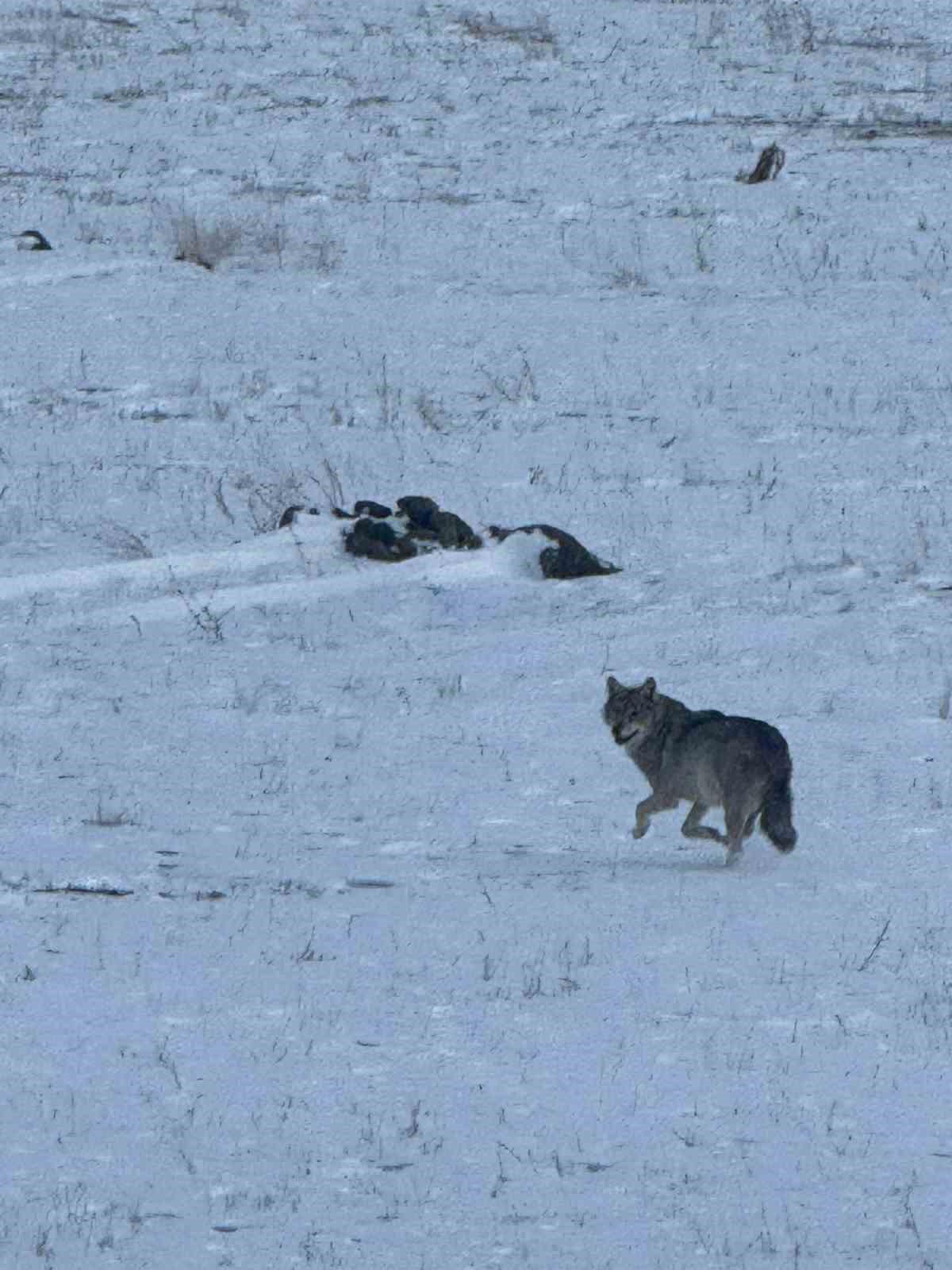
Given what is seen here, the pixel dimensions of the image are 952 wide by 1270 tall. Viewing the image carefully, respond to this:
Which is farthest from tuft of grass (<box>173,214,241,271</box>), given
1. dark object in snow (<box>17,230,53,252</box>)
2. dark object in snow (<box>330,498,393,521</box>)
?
dark object in snow (<box>330,498,393,521</box>)

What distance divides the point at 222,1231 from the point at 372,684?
18.8ft

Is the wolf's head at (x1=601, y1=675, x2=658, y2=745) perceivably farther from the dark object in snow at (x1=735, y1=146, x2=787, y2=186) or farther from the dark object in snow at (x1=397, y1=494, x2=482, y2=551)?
the dark object in snow at (x1=735, y1=146, x2=787, y2=186)

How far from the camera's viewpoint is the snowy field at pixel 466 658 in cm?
551

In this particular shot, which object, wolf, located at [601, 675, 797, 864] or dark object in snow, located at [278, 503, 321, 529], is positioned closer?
wolf, located at [601, 675, 797, 864]

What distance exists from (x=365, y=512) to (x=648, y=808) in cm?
496

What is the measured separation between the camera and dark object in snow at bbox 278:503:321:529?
42.4ft

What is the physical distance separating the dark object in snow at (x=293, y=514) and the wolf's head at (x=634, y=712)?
4.83 meters

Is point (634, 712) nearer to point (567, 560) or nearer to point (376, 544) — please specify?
point (567, 560)

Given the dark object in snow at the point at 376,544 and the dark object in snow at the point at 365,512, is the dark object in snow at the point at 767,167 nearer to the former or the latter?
the dark object in snow at the point at 365,512

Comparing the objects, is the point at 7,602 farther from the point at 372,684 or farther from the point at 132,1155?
the point at 132,1155

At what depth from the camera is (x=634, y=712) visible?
27.6ft

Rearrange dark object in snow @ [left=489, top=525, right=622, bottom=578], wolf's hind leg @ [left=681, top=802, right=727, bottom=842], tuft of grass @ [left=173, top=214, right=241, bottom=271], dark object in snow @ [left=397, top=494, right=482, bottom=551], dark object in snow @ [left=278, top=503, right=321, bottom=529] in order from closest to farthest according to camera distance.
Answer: wolf's hind leg @ [left=681, top=802, right=727, bottom=842]
dark object in snow @ [left=489, top=525, right=622, bottom=578]
dark object in snow @ [left=397, top=494, right=482, bottom=551]
dark object in snow @ [left=278, top=503, right=321, bottom=529]
tuft of grass @ [left=173, top=214, right=241, bottom=271]

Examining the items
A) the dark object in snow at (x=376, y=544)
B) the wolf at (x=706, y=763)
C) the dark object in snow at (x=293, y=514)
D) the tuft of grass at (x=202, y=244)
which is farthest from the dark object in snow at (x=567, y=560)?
the tuft of grass at (x=202, y=244)

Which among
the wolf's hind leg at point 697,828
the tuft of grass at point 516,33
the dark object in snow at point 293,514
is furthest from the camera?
the tuft of grass at point 516,33
